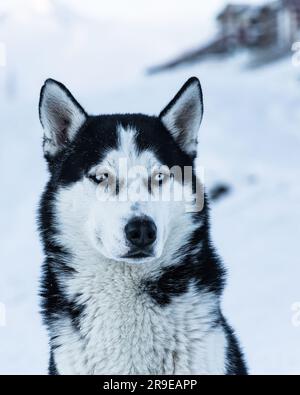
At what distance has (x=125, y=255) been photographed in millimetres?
2906

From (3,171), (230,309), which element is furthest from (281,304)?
(3,171)

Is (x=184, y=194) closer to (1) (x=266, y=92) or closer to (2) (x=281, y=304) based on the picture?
(2) (x=281, y=304)

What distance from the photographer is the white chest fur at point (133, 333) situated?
2.95 meters

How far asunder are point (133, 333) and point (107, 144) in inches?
36.1

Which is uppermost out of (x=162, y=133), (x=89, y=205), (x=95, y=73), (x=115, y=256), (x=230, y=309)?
(x=95, y=73)

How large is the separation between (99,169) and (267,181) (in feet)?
26.7

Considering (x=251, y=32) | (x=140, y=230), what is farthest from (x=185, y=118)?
(x=251, y=32)

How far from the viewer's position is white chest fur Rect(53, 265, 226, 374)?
116 inches

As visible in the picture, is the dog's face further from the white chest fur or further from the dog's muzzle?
the white chest fur

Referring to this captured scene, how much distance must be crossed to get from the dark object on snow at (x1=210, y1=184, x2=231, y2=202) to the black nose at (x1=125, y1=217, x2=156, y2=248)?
7953 mm
